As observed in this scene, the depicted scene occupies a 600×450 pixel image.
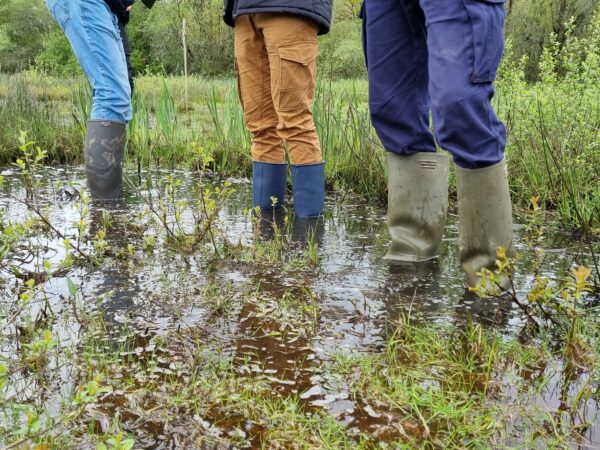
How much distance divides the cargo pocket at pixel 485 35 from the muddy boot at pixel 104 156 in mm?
2525

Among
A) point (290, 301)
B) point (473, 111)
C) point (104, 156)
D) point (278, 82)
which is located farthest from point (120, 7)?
point (473, 111)

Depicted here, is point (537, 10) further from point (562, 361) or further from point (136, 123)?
point (562, 361)

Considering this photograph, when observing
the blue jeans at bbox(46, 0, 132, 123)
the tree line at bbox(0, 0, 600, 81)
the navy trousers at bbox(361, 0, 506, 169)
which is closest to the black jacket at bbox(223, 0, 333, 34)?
the navy trousers at bbox(361, 0, 506, 169)

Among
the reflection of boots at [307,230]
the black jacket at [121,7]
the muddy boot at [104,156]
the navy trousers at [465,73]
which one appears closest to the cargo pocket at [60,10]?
the black jacket at [121,7]

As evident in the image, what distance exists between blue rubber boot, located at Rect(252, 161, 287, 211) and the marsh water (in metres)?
0.44

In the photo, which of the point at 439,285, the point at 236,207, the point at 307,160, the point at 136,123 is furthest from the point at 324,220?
the point at 136,123

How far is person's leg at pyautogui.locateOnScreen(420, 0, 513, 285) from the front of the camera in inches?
83.0

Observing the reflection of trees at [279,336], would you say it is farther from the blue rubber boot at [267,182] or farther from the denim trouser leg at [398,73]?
the blue rubber boot at [267,182]

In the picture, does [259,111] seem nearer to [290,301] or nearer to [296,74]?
[296,74]

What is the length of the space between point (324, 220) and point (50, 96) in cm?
411

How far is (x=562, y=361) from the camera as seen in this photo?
70.8 inches

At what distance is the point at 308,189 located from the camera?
359cm

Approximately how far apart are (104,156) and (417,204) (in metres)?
2.14

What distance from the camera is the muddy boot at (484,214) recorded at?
224cm
